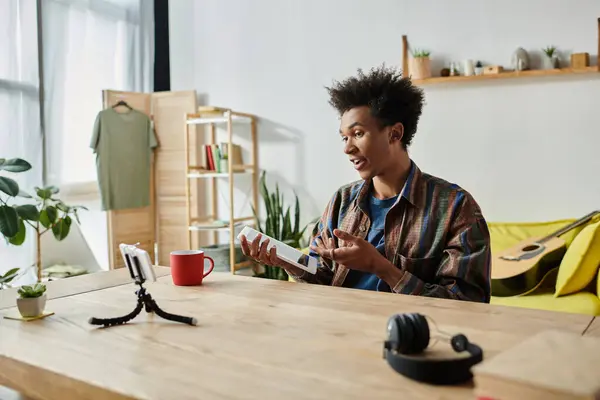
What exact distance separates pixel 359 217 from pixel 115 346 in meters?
1.02

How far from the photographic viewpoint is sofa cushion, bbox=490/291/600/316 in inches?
104

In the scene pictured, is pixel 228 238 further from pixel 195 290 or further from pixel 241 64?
pixel 195 290

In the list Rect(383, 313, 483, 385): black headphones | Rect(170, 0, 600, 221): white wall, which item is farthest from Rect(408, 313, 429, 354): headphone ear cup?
Rect(170, 0, 600, 221): white wall

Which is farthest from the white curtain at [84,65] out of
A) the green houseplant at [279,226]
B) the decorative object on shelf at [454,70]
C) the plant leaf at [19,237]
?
the decorative object on shelf at [454,70]

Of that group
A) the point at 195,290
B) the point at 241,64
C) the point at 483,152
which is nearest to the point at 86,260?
the point at 241,64

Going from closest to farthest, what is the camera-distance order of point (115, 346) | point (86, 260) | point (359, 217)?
point (115, 346) → point (359, 217) → point (86, 260)

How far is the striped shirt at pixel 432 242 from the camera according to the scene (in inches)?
62.3

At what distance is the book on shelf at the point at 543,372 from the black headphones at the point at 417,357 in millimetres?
96

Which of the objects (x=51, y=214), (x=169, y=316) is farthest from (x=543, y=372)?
(x=51, y=214)

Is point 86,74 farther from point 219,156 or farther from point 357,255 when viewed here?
point 357,255

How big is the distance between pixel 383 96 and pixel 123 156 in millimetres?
3150

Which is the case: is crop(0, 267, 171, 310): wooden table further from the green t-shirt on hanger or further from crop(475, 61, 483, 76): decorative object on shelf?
the green t-shirt on hanger

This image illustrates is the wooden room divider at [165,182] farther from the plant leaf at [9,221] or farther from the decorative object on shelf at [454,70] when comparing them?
the decorative object on shelf at [454,70]

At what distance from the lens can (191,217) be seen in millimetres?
4734
